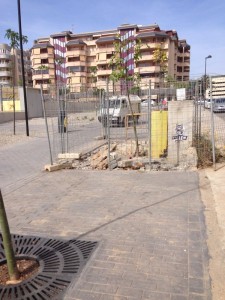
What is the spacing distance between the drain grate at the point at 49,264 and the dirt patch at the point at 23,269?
0.06m

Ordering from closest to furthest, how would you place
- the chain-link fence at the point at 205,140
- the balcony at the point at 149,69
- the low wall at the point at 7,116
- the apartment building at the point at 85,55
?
the chain-link fence at the point at 205,140 < the low wall at the point at 7,116 < the balcony at the point at 149,69 < the apartment building at the point at 85,55

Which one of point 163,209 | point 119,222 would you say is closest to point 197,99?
point 163,209

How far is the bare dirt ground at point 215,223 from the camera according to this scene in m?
2.87

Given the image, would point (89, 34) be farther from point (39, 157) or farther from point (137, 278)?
point (137, 278)

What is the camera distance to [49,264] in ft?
10.8

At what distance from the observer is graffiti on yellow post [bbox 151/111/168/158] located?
805 centimetres

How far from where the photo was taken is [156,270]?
304 centimetres

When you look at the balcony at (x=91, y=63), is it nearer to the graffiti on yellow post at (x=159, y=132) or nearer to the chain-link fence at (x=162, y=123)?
Answer: the chain-link fence at (x=162, y=123)

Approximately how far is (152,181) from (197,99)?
288cm

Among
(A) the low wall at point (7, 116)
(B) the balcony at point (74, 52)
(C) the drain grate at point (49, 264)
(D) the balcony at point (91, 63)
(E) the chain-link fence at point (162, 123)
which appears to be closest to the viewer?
(C) the drain grate at point (49, 264)

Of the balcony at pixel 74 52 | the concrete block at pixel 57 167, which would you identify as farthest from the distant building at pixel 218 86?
the balcony at pixel 74 52

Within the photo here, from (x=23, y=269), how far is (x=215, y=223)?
260 cm

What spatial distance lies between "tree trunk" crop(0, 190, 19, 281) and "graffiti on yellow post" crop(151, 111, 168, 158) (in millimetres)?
5871

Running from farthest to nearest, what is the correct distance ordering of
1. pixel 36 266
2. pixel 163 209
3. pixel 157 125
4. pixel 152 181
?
pixel 157 125 → pixel 152 181 → pixel 163 209 → pixel 36 266
